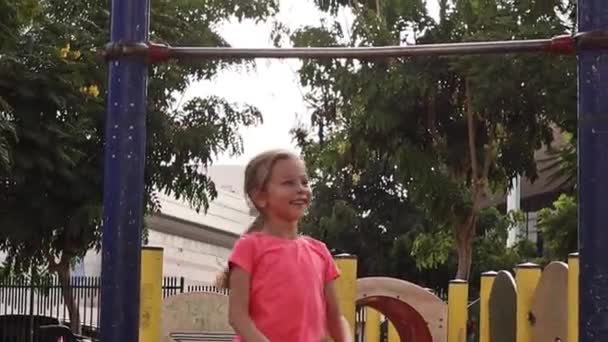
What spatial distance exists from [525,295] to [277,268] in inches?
148

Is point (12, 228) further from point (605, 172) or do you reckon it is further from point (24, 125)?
point (605, 172)

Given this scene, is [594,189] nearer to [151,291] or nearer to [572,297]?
[151,291]

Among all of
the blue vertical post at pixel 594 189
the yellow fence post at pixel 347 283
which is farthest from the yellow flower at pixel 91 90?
the blue vertical post at pixel 594 189

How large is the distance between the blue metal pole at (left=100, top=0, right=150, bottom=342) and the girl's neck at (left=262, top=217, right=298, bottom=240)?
0.36 metres

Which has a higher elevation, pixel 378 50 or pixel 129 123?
pixel 378 50

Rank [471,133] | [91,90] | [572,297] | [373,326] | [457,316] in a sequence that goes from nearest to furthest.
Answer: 1. [572,297]
2. [457,316]
3. [373,326]
4. [91,90]
5. [471,133]

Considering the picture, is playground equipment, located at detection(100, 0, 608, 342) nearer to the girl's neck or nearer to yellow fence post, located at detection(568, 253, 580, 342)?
the girl's neck

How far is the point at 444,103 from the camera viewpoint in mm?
16547

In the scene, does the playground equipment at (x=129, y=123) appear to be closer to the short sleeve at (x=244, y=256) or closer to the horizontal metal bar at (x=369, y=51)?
the horizontal metal bar at (x=369, y=51)

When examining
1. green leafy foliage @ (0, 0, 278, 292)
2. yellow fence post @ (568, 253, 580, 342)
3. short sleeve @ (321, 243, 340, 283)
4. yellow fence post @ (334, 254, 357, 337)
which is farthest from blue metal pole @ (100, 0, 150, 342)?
green leafy foliage @ (0, 0, 278, 292)

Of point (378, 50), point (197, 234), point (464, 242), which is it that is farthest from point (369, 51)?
point (197, 234)

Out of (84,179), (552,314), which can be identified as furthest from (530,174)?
(552,314)

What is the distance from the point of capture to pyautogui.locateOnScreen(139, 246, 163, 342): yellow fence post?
17.4 feet

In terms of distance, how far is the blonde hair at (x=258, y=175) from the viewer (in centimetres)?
323
